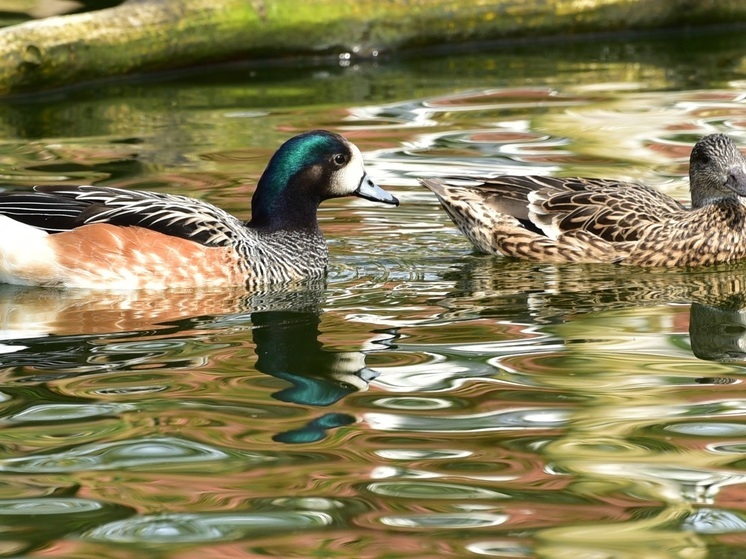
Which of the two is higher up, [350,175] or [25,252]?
[350,175]

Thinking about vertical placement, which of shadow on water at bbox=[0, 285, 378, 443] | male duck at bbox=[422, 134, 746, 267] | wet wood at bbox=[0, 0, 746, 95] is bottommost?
shadow on water at bbox=[0, 285, 378, 443]

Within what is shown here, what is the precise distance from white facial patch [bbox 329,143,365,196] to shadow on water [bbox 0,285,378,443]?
666 mm

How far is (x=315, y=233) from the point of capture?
8.96 m

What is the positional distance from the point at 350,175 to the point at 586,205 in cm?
161

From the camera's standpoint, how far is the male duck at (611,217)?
917 centimetres

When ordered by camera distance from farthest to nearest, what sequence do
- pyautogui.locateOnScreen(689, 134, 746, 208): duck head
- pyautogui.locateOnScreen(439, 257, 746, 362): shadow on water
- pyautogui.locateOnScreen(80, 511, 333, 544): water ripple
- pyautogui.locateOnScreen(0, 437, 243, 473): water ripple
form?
1. pyautogui.locateOnScreen(689, 134, 746, 208): duck head
2. pyautogui.locateOnScreen(439, 257, 746, 362): shadow on water
3. pyautogui.locateOnScreen(0, 437, 243, 473): water ripple
4. pyautogui.locateOnScreen(80, 511, 333, 544): water ripple

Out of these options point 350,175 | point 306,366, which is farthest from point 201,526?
point 350,175

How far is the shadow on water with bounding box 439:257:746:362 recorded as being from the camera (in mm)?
7574

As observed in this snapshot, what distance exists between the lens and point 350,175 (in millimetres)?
8781

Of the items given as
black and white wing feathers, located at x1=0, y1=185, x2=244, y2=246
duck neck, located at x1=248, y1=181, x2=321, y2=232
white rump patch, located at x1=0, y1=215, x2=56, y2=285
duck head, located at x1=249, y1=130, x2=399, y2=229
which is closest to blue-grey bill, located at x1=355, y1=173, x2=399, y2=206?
duck head, located at x1=249, y1=130, x2=399, y2=229

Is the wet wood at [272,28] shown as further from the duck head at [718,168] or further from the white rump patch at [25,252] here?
the duck head at [718,168]

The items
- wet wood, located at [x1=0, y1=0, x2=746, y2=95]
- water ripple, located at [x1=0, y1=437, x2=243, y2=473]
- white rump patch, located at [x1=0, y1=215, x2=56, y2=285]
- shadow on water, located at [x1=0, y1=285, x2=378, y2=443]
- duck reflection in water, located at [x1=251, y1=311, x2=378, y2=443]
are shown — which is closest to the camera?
Result: water ripple, located at [x1=0, y1=437, x2=243, y2=473]

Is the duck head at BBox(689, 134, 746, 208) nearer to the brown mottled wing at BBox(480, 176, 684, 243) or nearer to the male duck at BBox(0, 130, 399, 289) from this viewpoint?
the brown mottled wing at BBox(480, 176, 684, 243)

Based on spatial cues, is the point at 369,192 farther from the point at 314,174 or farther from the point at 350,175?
the point at 314,174
